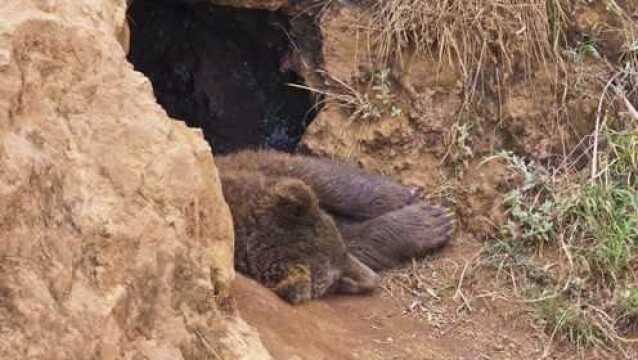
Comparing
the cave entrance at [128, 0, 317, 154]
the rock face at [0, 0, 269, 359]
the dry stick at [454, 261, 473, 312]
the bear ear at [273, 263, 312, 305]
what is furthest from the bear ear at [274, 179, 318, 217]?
the cave entrance at [128, 0, 317, 154]

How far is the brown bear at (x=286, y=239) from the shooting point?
5.18 meters

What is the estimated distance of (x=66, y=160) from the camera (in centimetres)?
343

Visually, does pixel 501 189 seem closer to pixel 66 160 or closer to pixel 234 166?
pixel 234 166

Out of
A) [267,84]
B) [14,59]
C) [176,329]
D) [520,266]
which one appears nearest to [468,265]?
[520,266]

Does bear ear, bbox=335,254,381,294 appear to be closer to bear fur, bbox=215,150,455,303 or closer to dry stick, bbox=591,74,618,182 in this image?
bear fur, bbox=215,150,455,303

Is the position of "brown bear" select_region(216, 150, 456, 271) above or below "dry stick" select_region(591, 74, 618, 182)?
below

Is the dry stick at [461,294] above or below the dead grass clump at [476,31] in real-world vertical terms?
below

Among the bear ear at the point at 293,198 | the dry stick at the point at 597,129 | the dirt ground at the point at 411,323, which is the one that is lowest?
the dirt ground at the point at 411,323

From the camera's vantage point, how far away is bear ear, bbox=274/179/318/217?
5.19 metres

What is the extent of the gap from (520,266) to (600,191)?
53cm

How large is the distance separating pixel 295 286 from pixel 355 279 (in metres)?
0.49

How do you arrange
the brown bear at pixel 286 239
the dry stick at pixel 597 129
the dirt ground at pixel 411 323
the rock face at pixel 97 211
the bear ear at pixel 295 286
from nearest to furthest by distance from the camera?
the rock face at pixel 97 211 → the dirt ground at pixel 411 323 → the bear ear at pixel 295 286 → the brown bear at pixel 286 239 → the dry stick at pixel 597 129

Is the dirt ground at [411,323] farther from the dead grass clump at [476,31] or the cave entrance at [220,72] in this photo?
the cave entrance at [220,72]

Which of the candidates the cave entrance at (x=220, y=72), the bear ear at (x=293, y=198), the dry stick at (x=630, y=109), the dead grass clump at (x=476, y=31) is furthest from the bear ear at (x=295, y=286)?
the dry stick at (x=630, y=109)
